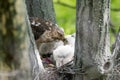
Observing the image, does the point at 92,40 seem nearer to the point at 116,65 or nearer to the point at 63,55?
the point at 116,65

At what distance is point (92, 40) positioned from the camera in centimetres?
112

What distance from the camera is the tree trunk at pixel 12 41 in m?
0.45

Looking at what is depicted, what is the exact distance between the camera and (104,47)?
3.78 ft

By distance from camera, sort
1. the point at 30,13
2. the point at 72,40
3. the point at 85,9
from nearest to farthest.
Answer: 1. the point at 85,9
2. the point at 72,40
3. the point at 30,13

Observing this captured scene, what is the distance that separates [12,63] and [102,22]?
69 cm

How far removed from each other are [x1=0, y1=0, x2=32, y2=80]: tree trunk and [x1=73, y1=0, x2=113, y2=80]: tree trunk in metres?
0.62

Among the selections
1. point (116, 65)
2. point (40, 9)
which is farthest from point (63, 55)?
point (40, 9)

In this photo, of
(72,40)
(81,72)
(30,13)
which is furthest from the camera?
(30,13)

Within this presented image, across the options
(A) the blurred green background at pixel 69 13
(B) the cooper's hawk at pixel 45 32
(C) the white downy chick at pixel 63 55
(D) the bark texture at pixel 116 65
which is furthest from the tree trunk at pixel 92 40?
(A) the blurred green background at pixel 69 13

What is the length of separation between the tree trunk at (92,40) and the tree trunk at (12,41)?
0.62m

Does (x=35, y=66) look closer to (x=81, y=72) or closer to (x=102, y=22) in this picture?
(x=81, y=72)

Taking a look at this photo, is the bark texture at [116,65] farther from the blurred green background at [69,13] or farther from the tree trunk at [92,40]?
the blurred green background at [69,13]

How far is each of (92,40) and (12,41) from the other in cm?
69

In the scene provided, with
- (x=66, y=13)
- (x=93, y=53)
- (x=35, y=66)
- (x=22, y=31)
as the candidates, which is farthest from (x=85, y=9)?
(x=66, y=13)
